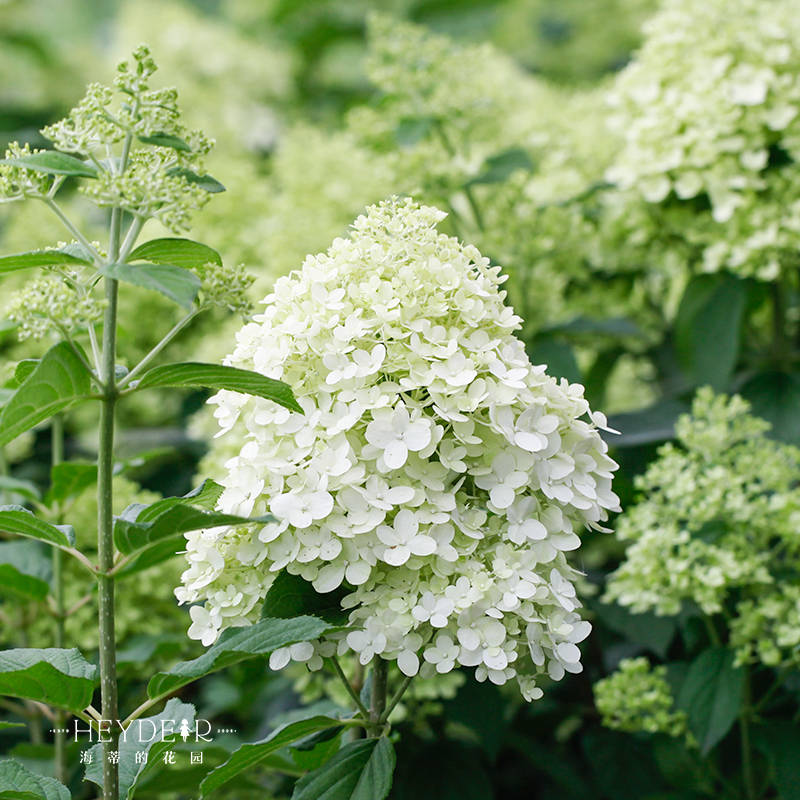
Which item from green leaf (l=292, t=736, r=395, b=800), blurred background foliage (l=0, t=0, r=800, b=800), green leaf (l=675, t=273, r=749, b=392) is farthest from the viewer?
green leaf (l=675, t=273, r=749, b=392)

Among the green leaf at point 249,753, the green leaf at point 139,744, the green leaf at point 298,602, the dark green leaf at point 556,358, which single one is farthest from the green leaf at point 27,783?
the dark green leaf at point 556,358

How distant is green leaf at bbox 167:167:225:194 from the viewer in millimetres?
701

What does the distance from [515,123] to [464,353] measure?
4.96 ft

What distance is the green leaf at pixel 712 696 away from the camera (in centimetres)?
100

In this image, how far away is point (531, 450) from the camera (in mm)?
694

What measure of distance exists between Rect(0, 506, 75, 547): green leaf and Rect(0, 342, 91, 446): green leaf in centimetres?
9

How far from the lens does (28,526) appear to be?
71 centimetres

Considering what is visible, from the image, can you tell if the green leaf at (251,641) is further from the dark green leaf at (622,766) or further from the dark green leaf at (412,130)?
the dark green leaf at (412,130)

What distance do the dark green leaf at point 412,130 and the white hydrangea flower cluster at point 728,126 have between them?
383 millimetres

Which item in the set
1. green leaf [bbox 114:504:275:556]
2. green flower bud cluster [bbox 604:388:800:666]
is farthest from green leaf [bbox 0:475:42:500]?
green flower bud cluster [bbox 604:388:800:666]

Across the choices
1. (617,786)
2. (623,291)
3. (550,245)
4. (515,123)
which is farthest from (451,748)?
(515,123)

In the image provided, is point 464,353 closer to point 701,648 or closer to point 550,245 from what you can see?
point 701,648

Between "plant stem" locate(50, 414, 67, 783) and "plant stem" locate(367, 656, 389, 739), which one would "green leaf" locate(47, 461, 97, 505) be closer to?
"plant stem" locate(50, 414, 67, 783)

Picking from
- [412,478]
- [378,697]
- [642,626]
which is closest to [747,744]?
[642,626]
